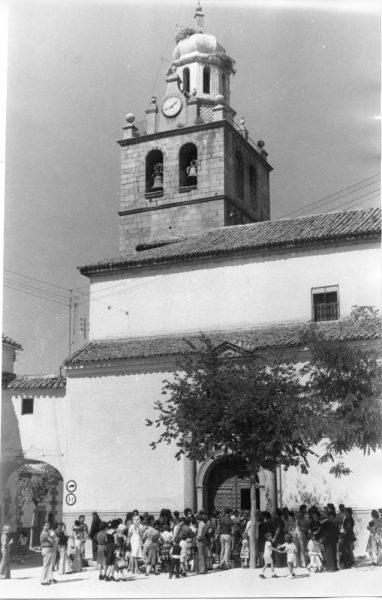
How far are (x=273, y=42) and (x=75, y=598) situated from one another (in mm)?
10787

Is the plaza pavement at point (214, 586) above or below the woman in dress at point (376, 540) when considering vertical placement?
below

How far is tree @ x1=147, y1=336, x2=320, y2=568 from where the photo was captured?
752 inches

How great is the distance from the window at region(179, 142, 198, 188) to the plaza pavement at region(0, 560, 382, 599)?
2421cm

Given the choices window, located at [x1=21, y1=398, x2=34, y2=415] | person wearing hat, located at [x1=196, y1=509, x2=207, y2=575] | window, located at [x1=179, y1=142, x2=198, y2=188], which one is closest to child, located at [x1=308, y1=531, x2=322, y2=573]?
person wearing hat, located at [x1=196, y1=509, x2=207, y2=575]

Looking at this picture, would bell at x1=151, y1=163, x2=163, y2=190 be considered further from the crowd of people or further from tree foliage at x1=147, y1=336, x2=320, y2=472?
the crowd of people

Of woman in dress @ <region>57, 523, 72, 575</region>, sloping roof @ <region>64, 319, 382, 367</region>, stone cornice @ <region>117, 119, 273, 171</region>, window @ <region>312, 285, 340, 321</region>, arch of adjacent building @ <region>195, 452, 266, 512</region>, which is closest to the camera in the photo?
woman in dress @ <region>57, 523, 72, 575</region>

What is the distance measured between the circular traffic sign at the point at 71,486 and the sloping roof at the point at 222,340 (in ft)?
11.5

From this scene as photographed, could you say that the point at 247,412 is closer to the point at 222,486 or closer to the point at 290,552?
the point at 290,552

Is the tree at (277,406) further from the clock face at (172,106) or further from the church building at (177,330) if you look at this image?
the clock face at (172,106)

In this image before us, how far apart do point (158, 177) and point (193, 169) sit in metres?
1.80

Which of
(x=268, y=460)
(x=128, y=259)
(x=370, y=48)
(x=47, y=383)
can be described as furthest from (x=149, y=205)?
(x=370, y=48)

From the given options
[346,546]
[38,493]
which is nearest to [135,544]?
[346,546]

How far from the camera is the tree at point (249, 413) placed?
19.1m

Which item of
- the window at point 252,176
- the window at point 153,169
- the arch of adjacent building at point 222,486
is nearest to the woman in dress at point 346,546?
the arch of adjacent building at point 222,486
